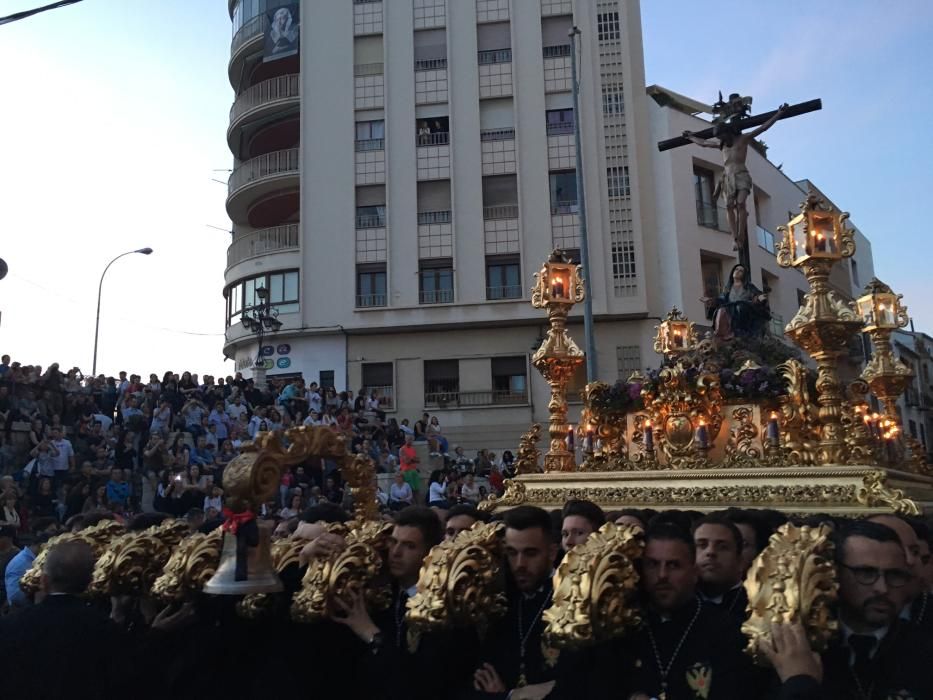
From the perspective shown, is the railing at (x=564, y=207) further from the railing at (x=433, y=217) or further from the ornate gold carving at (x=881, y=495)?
the ornate gold carving at (x=881, y=495)

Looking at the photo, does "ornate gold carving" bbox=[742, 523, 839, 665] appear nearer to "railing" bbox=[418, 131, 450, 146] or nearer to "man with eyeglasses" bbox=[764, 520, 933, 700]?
"man with eyeglasses" bbox=[764, 520, 933, 700]

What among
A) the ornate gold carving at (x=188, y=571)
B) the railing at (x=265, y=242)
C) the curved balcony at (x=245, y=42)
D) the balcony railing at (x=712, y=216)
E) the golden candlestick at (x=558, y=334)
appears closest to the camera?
the ornate gold carving at (x=188, y=571)

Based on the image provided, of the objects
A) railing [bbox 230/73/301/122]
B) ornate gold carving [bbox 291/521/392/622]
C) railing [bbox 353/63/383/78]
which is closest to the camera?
ornate gold carving [bbox 291/521/392/622]

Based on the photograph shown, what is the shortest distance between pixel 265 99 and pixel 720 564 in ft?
100

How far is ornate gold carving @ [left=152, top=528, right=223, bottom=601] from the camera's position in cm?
399

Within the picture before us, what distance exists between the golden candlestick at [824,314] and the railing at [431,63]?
23042 millimetres

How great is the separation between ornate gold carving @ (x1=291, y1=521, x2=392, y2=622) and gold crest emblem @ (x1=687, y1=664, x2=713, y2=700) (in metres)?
1.46

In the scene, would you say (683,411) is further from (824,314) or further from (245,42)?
(245,42)

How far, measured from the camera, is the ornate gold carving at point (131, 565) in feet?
14.3

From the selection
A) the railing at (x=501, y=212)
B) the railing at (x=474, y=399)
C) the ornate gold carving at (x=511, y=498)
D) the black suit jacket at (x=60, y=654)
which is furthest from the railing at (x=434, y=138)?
the black suit jacket at (x=60, y=654)

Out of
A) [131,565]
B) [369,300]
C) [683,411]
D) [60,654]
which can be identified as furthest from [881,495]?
[369,300]

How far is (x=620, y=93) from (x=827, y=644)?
91.4 feet

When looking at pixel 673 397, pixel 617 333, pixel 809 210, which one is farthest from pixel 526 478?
pixel 617 333

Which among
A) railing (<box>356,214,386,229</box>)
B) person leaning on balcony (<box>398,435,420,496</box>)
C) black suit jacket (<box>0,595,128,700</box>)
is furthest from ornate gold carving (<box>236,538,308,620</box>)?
railing (<box>356,214,386,229</box>)
